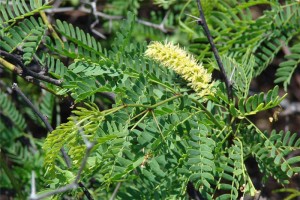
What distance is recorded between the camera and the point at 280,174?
1539mm

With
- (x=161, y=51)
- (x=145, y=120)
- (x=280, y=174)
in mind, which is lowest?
(x=280, y=174)

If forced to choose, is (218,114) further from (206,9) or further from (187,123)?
(206,9)

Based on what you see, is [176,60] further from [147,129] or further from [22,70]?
A: [22,70]

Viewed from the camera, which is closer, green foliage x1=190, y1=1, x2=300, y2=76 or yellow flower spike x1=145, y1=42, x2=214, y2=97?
yellow flower spike x1=145, y1=42, x2=214, y2=97

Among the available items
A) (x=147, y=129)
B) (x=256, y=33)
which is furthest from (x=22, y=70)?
(x=256, y=33)

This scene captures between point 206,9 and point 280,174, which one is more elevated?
point 206,9

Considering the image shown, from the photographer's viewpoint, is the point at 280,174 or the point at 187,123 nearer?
the point at 187,123

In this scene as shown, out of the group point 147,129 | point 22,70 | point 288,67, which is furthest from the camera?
point 288,67

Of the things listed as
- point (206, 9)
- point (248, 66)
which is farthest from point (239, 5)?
point (248, 66)

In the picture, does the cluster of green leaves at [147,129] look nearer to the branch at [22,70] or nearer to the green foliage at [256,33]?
the branch at [22,70]

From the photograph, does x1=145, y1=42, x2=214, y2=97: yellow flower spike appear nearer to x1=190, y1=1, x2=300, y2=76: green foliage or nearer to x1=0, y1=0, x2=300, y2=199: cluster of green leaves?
x1=0, y1=0, x2=300, y2=199: cluster of green leaves

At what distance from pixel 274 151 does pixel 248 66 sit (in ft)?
0.98

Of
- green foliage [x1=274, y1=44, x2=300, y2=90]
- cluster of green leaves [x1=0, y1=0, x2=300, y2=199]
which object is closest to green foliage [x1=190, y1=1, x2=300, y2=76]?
green foliage [x1=274, y1=44, x2=300, y2=90]

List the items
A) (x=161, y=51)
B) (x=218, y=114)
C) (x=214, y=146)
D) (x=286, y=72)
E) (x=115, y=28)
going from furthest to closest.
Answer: (x=115, y=28) → (x=286, y=72) → (x=218, y=114) → (x=214, y=146) → (x=161, y=51)
